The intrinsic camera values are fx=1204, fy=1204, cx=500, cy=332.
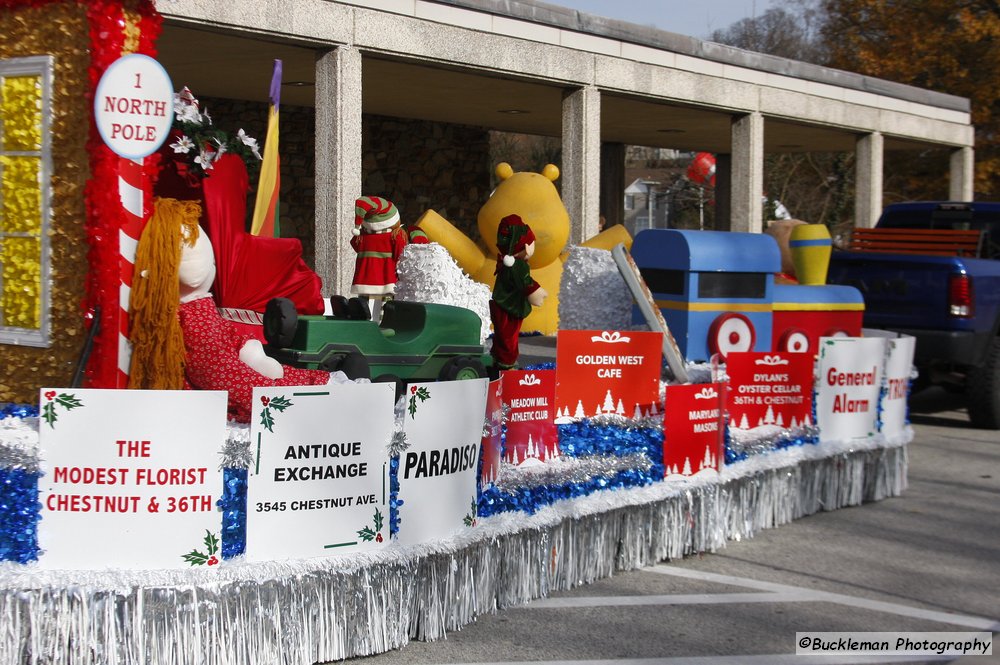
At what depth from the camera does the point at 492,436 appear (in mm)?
5051

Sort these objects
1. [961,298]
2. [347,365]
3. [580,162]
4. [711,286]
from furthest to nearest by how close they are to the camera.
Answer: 1. [580,162]
2. [961,298]
3. [711,286]
4. [347,365]

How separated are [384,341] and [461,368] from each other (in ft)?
1.83

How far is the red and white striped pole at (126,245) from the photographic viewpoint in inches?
203

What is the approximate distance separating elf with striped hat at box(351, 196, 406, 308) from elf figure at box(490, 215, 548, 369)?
232cm

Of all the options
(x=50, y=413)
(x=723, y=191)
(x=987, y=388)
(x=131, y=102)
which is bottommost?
(x=987, y=388)

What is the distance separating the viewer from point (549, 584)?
527cm

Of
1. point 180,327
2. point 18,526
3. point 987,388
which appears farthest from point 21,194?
point 987,388

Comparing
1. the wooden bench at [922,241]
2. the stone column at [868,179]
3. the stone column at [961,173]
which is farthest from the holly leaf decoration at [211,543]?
the stone column at [961,173]

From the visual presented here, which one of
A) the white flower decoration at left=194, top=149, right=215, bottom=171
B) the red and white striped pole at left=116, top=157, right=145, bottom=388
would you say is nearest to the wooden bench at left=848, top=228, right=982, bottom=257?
the white flower decoration at left=194, top=149, right=215, bottom=171

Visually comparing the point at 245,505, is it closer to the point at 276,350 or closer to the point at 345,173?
the point at 276,350

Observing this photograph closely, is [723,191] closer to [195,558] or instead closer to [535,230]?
[535,230]

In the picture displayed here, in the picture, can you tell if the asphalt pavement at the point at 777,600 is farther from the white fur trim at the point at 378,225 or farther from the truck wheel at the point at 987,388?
the white fur trim at the point at 378,225

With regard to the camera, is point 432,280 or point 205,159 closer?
point 205,159

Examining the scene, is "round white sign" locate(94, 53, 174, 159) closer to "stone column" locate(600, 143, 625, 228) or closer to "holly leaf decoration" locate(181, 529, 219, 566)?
"holly leaf decoration" locate(181, 529, 219, 566)
